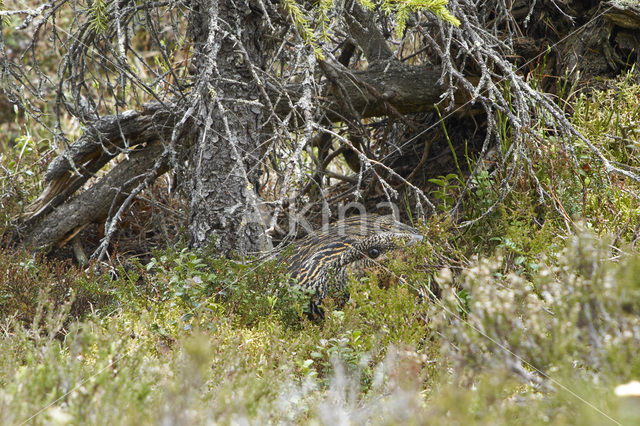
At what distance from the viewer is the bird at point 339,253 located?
3.90 metres

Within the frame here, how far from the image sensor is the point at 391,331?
10.0ft

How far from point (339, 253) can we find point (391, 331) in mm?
1090

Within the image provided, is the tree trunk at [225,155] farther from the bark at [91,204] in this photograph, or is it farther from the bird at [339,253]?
the bark at [91,204]

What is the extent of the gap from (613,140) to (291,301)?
2848 mm

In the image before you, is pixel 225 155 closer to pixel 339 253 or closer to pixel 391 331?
pixel 339 253

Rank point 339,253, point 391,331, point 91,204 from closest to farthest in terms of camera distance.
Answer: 1. point 391,331
2. point 339,253
3. point 91,204

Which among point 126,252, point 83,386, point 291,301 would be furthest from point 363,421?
point 126,252

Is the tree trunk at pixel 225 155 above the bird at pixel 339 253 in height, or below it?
above

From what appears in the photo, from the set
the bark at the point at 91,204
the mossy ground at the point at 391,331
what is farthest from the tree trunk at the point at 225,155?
the bark at the point at 91,204

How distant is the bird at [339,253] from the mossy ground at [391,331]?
0.23m

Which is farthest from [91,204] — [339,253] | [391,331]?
[391,331]

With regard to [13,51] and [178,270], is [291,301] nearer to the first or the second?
[178,270]

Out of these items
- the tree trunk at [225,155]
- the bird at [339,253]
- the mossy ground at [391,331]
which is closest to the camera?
the mossy ground at [391,331]

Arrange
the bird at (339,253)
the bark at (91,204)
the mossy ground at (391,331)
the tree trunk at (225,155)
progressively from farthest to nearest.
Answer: the bark at (91,204), the tree trunk at (225,155), the bird at (339,253), the mossy ground at (391,331)
